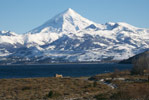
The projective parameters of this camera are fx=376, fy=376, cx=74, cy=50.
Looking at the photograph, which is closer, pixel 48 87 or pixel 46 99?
pixel 46 99

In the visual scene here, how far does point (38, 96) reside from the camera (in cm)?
4856

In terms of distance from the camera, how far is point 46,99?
150 feet

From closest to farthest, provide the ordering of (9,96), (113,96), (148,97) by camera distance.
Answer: (148,97)
(113,96)
(9,96)

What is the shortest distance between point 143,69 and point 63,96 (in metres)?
43.0

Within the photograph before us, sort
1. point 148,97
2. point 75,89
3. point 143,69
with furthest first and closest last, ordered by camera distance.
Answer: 1. point 143,69
2. point 75,89
3. point 148,97

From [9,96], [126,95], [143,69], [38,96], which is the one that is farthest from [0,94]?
[143,69]

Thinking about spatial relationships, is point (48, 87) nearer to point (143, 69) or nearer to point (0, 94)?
point (0, 94)

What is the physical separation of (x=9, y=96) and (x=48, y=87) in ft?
34.7

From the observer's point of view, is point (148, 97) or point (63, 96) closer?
point (148, 97)

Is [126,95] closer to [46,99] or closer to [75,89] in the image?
[46,99]

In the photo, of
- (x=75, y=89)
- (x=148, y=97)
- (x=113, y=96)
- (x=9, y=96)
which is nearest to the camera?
(x=148, y=97)

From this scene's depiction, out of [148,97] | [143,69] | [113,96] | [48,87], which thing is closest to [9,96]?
[48,87]

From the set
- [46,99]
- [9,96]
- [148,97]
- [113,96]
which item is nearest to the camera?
[148,97]

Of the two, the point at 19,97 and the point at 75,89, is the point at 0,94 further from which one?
the point at 75,89
